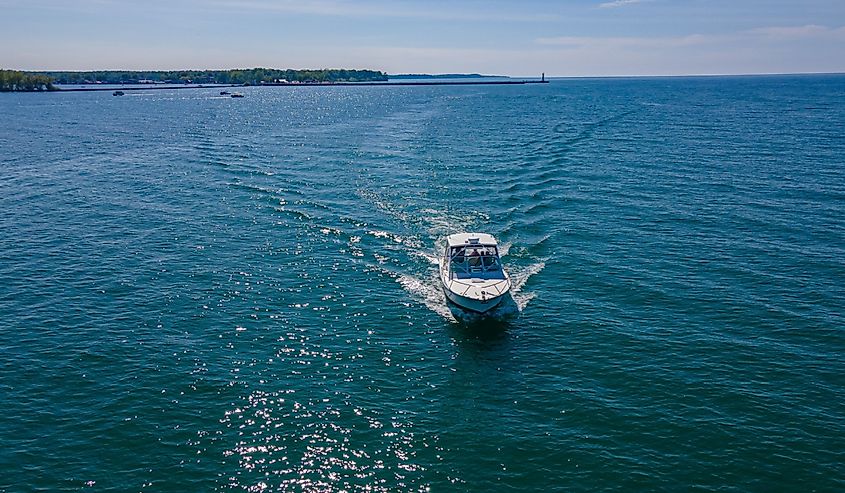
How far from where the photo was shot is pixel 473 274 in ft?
165

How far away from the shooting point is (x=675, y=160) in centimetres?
10362

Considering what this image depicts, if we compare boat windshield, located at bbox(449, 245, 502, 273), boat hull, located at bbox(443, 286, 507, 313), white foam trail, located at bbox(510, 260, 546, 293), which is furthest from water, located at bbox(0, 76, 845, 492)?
boat windshield, located at bbox(449, 245, 502, 273)

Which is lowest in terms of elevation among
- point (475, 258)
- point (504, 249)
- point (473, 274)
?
point (473, 274)

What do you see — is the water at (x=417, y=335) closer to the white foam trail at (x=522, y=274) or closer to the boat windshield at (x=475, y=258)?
the white foam trail at (x=522, y=274)

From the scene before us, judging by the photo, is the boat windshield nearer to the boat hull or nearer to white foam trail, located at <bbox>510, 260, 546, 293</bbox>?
white foam trail, located at <bbox>510, 260, 546, 293</bbox>

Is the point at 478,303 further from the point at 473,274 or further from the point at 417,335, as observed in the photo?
the point at 417,335

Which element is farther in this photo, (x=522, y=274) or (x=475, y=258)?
(x=522, y=274)

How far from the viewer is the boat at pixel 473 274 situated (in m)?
46.5

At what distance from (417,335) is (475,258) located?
9.97 meters

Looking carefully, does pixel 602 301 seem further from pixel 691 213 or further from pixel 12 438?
pixel 12 438

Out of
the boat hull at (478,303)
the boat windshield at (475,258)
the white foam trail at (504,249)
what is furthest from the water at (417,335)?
the boat windshield at (475,258)

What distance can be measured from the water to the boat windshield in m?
3.67

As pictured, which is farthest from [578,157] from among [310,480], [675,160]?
[310,480]

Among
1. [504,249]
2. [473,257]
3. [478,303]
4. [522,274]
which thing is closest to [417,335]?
[478,303]
